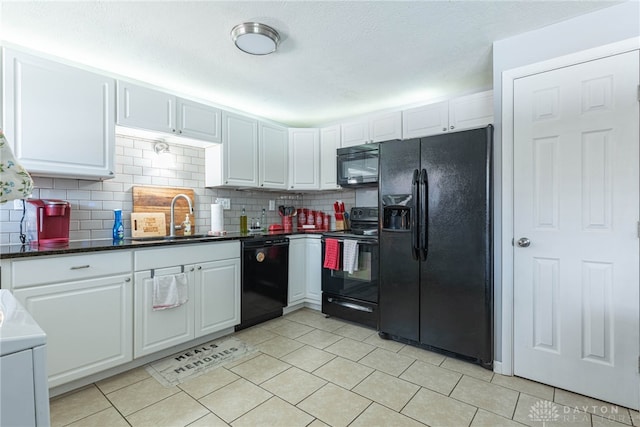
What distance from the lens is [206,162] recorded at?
3.36 m

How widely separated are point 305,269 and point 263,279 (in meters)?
0.62

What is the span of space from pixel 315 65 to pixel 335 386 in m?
2.45

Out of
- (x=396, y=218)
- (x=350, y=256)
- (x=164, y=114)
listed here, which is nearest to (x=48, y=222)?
(x=164, y=114)

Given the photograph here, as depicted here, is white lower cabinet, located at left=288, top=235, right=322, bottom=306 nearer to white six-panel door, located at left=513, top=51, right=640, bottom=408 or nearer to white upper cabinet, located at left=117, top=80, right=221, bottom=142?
white upper cabinet, located at left=117, top=80, right=221, bottom=142

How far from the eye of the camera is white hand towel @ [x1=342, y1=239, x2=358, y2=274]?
3.04 metres

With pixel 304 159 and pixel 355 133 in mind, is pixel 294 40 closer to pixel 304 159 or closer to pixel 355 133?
pixel 355 133

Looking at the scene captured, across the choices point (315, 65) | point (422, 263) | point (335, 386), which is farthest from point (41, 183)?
point (422, 263)

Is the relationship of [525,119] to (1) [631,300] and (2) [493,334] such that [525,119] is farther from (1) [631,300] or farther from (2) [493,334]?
(2) [493,334]

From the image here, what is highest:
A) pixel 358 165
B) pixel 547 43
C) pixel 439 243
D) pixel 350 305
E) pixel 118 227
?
pixel 547 43

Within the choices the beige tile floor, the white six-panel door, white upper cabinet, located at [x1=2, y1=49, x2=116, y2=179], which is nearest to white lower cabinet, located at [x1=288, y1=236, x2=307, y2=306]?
the beige tile floor

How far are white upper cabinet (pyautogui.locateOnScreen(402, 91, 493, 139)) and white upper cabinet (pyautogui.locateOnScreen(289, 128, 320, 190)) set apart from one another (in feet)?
3.79

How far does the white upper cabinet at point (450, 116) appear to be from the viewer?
2.70 meters

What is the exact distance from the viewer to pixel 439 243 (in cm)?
246

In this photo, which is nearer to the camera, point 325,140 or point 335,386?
point 335,386
